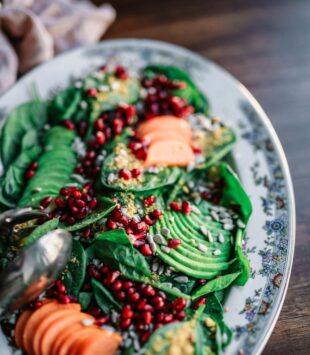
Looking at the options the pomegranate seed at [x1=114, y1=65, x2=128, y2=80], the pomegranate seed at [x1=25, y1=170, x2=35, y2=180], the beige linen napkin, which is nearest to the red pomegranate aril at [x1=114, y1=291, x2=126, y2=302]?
the pomegranate seed at [x1=25, y1=170, x2=35, y2=180]

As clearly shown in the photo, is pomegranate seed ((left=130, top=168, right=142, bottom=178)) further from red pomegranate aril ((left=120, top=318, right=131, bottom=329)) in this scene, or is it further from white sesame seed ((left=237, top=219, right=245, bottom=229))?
red pomegranate aril ((left=120, top=318, right=131, bottom=329))

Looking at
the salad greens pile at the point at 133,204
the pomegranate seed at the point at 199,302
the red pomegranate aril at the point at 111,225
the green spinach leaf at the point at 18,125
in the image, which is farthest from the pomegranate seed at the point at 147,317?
the green spinach leaf at the point at 18,125

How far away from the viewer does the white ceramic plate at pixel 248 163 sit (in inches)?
109

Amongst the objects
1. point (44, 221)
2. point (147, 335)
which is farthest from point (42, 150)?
point (147, 335)

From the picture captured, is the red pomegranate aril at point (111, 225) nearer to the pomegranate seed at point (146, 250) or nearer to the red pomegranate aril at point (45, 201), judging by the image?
→ the pomegranate seed at point (146, 250)

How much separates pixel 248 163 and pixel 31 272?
4.96 feet

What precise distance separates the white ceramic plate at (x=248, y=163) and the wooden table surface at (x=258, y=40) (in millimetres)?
345

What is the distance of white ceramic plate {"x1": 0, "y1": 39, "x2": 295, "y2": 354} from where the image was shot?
276 cm

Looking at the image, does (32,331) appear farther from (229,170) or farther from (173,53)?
(173,53)

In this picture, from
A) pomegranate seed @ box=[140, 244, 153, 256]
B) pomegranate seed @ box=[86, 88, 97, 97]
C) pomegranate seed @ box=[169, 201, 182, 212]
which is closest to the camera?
pomegranate seed @ box=[140, 244, 153, 256]

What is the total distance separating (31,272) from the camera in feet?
8.53

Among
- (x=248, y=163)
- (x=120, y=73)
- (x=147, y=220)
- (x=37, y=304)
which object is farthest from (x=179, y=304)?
(x=120, y=73)

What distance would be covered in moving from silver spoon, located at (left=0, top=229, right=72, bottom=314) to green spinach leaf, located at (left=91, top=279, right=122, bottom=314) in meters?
0.22

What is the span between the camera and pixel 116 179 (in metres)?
3.05
